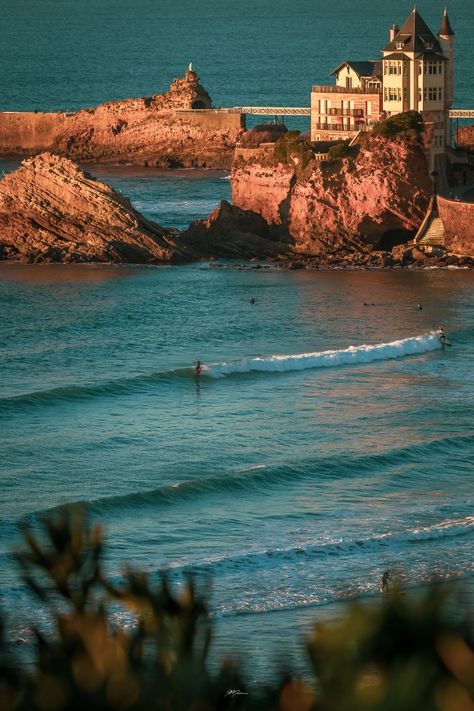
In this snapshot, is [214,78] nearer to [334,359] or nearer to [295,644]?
[334,359]

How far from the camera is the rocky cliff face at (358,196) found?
189ft

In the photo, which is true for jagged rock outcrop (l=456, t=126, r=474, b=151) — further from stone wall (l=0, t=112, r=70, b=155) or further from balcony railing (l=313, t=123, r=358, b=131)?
stone wall (l=0, t=112, r=70, b=155)

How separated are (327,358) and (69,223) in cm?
1848

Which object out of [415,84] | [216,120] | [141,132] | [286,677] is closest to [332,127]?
→ [415,84]

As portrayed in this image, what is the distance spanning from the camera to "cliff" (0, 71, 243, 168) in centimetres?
8800

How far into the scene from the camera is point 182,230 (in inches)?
2486

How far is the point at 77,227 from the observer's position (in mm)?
57344

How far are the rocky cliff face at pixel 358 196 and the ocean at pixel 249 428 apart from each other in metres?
3.59

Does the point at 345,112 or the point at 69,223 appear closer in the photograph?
the point at 69,223

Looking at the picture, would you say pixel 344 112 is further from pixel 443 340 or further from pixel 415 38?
pixel 443 340

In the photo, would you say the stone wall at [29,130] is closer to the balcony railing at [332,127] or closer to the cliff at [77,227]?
the balcony railing at [332,127]

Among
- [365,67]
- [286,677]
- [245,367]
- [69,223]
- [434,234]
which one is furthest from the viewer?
[365,67]

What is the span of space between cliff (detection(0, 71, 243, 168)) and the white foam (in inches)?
1723

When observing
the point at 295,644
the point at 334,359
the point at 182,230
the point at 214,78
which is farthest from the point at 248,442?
the point at 214,78
